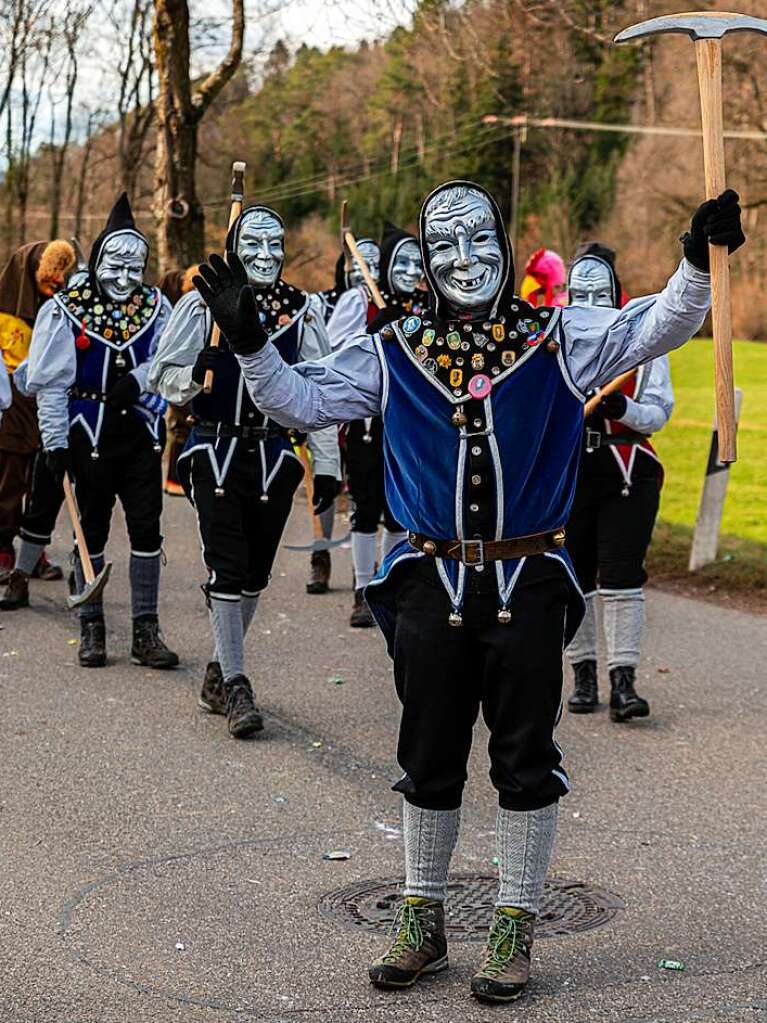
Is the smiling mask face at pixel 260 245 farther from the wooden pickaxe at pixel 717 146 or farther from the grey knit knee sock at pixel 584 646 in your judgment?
the wooden pickaxe at pixel 717 146

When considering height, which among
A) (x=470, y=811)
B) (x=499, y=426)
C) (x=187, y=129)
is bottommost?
(x=470, y=811)

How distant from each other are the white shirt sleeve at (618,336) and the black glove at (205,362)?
2.80 m

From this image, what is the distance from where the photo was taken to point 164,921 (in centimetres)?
506

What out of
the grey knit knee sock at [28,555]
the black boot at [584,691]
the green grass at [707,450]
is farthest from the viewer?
the green grass at [707,450]

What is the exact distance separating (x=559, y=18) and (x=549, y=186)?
4724 cm

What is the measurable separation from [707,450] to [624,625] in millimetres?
13225

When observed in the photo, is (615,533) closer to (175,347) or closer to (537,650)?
(175,347)

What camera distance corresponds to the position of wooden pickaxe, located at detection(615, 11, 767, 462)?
4.30 metres

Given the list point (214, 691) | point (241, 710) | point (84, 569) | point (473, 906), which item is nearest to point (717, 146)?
point (473, 906)

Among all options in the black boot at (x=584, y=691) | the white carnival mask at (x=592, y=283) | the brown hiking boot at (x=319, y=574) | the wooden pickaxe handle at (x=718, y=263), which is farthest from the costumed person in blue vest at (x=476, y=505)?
the brown hiking boot at (x=319, y=574)

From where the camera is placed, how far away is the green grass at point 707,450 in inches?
611

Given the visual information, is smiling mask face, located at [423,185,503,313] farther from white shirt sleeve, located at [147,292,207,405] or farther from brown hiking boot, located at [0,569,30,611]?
brown hiking boot, located at [0,569,30,611]

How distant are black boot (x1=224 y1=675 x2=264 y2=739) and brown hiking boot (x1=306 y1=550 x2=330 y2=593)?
11.3ft

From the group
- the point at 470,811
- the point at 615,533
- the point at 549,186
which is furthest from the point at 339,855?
the point at 549,186
